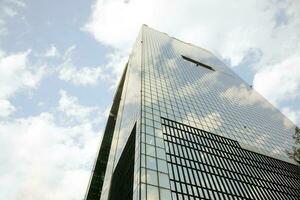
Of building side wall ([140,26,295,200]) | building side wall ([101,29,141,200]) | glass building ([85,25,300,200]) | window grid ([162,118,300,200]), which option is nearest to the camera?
glass building ([85,25,300,200])

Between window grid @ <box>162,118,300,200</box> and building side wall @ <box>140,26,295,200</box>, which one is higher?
building side wall @ <box>140,26,295,200</box>

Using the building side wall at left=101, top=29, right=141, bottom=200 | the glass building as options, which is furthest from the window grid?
the building side wall at left=101, top=29, right=141, bottom=200

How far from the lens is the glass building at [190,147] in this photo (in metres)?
33.7

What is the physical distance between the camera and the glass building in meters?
33.7

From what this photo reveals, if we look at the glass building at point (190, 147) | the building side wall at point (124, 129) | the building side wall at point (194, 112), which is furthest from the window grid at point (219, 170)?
the building side wall at point (124, 129)

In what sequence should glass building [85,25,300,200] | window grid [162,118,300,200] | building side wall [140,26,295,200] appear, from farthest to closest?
1. window grid [162,118,300,200]
2. building side wall [140,26,295,200]
3. glass building [85,25,300,200]

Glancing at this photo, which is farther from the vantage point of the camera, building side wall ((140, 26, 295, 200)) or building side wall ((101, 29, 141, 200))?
building side wall ((101, 29, 141, 200))

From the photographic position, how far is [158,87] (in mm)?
57375

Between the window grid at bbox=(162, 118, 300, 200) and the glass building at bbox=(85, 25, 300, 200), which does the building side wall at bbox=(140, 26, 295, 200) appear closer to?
the glass building at bbox=(85, 25, 300, 200)

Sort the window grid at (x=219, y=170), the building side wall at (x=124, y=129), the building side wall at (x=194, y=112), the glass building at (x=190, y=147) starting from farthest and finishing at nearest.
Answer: the building side wall at (x=124, y=129) → the window grid at (x=219, y=170) → the building side wall at (x=194, y=112) → the glass building at (x=190, y=147)

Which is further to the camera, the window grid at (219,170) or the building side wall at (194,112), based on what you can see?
the window grid at (219,170)

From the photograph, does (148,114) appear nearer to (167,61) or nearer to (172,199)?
(172,199)

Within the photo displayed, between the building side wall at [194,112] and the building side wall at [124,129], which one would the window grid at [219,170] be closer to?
the building side wall at [194,112]

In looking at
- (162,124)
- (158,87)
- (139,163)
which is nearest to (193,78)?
(158,87)
